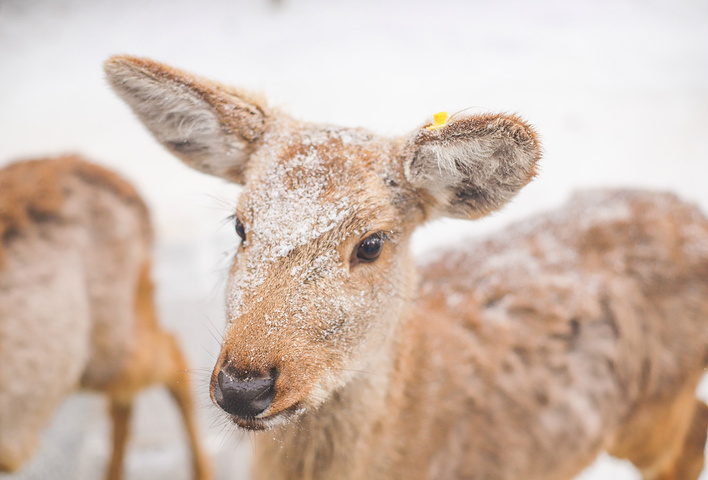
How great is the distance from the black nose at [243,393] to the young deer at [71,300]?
1.76 meters

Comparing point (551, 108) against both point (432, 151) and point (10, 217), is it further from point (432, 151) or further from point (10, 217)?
point (10, 217)

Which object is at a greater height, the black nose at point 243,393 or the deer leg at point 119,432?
the black nose at point 243,393

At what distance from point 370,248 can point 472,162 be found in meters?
0.51

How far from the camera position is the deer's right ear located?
192cm

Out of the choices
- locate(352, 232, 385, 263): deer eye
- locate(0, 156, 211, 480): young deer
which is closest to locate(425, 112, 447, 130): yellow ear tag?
locate(352, 232, 385, 263): deer eye

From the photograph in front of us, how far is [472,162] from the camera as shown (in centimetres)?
182

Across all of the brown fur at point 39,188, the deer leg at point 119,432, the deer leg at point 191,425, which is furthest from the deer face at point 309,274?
the deer leg at point 119,432

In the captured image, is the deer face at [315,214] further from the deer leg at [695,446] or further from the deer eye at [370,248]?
the deer leg at [695,446]

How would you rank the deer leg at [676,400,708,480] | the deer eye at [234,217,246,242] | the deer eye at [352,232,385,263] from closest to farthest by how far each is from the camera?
the deer eye at [352,232,385,263] → the deer eye at [234,217,246,242] → the deer leg at [676,400,708,480]

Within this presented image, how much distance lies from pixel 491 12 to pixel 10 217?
29.7ft

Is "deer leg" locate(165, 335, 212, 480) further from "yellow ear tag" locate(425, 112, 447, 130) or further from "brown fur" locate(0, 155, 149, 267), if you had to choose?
"yellow ear tag" locate(425, 112, 447, 130)

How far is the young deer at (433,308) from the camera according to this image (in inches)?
66.4

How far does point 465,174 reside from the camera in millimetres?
1892

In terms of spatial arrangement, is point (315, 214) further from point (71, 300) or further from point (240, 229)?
point (71, 300)
